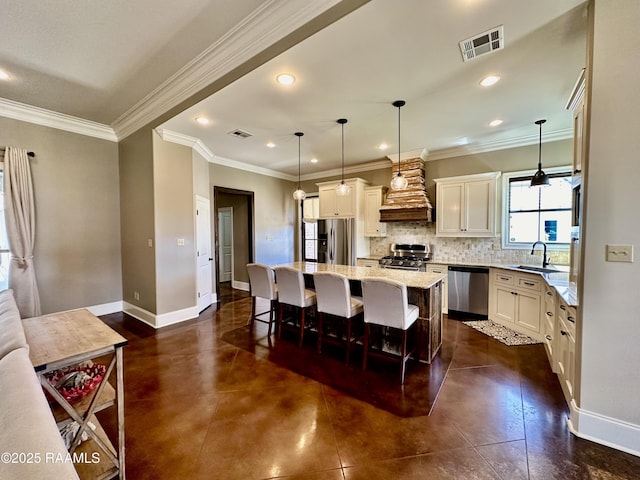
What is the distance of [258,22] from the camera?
2146 mm

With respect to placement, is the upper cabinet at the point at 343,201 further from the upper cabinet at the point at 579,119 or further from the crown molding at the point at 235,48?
the upper cabinet at the point at 579,119

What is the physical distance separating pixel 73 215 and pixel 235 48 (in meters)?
3.67

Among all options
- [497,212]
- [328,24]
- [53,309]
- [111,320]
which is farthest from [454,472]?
[53,309]

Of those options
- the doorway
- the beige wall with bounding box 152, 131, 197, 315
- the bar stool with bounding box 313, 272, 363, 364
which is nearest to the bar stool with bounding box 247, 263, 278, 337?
the bar stool with bounding box 313, 272, 363, 364

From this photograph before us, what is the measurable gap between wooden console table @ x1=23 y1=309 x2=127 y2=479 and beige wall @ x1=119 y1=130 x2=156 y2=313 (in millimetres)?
2445

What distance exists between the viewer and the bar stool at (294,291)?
3.16 meters

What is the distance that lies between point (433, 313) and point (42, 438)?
296 cm

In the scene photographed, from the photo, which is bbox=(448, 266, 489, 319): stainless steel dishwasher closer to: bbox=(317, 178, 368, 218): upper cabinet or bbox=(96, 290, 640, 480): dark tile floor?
bbox=(96, 290, 640, 480): dark tile floor

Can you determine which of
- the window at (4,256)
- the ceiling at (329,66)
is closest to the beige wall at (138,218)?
the ceiling at (329,66)

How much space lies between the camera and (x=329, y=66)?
93.1 inches

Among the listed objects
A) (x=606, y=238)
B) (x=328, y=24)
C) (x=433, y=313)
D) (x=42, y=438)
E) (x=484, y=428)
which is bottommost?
(x=484, y=428)

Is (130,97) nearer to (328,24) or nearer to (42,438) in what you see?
(328,24)

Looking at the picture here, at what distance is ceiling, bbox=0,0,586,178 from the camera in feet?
6.37

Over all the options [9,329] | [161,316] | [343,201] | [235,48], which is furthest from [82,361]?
[343,201]
